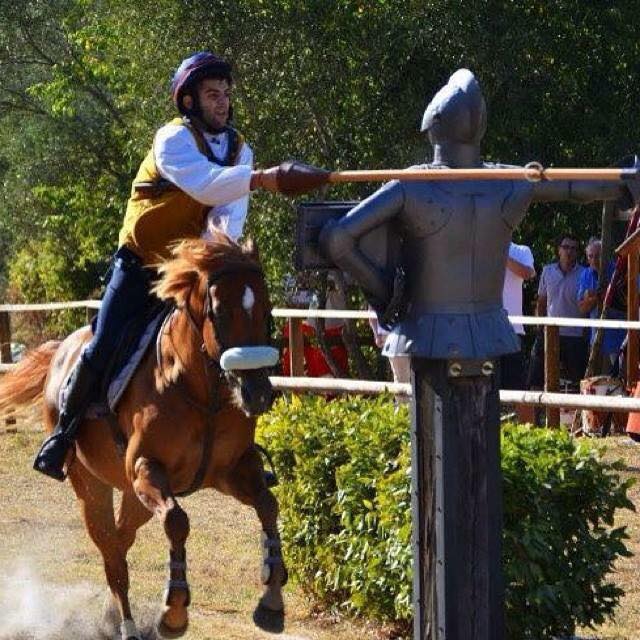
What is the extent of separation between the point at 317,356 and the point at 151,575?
7.41 meters

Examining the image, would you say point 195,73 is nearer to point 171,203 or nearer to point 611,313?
point 171,203

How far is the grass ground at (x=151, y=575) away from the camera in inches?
302

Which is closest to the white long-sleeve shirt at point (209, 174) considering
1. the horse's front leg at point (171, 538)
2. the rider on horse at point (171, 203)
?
the rider on horse at point (171, 203)

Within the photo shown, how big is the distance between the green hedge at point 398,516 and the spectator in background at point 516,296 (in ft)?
9.26

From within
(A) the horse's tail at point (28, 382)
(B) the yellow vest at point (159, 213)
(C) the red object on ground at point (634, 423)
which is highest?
(B) the yellow vest at point (159, 213)

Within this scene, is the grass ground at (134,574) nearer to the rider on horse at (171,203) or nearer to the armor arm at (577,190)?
the rider on horse at (171,203)

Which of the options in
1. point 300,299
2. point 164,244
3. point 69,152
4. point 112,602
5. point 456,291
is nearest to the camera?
point 456,291

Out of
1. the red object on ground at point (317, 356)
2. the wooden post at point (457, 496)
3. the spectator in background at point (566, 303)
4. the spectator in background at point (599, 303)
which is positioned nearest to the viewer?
the wooden post at point (457, 496)

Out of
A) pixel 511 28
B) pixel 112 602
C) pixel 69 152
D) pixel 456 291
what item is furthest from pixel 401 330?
pixel 69 152

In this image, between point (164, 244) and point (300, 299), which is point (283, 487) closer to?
point (164, 244)

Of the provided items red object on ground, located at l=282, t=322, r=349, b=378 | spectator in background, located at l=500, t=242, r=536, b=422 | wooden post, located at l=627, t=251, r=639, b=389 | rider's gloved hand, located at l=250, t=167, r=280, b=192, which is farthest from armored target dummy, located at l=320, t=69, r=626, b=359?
red object on ground, located at l=282, t=322, r=349, b=378

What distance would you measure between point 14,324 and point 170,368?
21.6 meters

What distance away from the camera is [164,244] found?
6.96 meters

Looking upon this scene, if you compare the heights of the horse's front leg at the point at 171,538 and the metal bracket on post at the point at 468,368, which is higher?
the metal bracket on post at the point at 468,368
